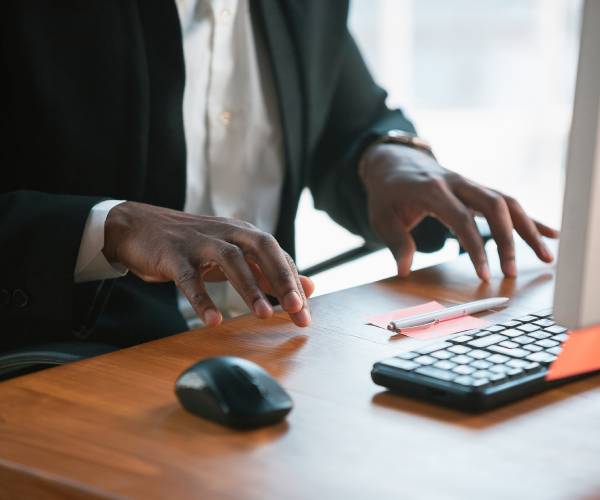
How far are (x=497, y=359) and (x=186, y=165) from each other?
2.55ft

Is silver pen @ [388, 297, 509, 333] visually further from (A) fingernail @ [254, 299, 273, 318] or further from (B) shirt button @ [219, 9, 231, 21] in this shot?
(B) shirt button @ [219, 9, 231, 21]

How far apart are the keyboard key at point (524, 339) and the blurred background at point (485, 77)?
432cm

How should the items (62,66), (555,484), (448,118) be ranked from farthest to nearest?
(448,118)
(62,66)
(555,484)

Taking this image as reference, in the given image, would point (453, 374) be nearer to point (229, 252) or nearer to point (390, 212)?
point (229, 252)

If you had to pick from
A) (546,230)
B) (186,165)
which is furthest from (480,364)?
(186,165)

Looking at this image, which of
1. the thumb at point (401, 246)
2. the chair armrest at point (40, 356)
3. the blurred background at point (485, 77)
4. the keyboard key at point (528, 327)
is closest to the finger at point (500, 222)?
the thumb at point (401, 246)

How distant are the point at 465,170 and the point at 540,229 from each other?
4261 millimetres

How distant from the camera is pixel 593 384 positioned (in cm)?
91

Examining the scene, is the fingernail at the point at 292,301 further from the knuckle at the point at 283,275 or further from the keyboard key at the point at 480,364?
the keyboard key at the point at 480,364

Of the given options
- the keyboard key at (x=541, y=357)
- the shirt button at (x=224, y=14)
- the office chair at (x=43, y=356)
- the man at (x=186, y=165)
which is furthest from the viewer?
the shirt button at (x=224, y=14)

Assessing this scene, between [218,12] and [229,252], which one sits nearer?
[229,252]

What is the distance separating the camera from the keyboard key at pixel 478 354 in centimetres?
91

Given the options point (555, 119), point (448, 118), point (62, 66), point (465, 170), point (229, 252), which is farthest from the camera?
point (448, 118)

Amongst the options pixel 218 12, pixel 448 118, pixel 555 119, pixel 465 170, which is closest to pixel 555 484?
pixel 218 12
